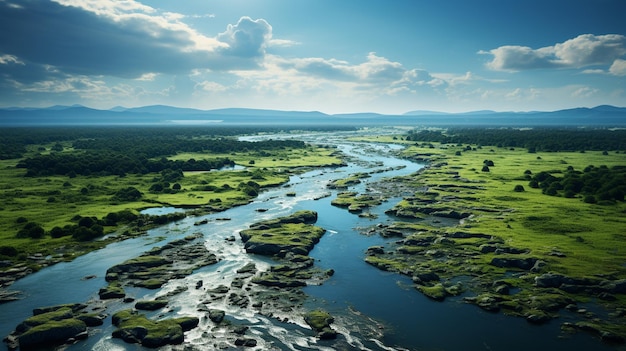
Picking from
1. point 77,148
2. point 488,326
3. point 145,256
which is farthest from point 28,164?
point 488,326

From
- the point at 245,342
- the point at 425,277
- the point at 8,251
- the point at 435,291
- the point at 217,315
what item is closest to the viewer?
the point at 245,342

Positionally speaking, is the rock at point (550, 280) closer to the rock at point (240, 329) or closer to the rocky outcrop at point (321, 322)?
the rocky outcrop at point (321, 322)

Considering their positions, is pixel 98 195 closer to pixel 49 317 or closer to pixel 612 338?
pixel 49 317

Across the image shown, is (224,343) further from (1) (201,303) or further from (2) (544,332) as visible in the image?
(2) (544,332)

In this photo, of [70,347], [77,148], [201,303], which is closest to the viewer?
[70,347]

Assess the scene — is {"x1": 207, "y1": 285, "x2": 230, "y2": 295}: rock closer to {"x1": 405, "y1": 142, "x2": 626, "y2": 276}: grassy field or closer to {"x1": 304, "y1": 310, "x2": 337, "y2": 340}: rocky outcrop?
{"x1": 304, "y1": 310, "x2": 337, "y2": 340}: rocky outcrop

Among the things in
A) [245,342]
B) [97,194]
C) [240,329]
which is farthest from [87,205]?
[245,342]
